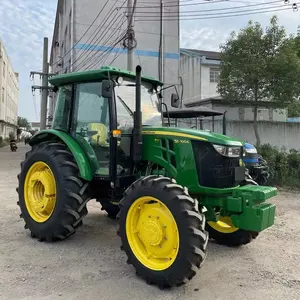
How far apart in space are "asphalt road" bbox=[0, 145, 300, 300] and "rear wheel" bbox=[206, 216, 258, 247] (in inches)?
5.5

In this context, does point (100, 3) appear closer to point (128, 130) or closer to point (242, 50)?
point (242, 50)

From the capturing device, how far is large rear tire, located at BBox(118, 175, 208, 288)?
343 centimetres

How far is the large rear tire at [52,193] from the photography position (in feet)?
15.4

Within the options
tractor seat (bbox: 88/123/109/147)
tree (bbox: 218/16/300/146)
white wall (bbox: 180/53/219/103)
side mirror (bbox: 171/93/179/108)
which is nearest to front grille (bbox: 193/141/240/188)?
tractor seat (bbox: 88/123/109/147)

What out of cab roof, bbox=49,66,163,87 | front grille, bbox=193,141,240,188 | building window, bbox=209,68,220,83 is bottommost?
front grille, bbox=193,141,240,188

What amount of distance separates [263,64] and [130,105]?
10087 mm

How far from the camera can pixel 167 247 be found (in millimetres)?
3707

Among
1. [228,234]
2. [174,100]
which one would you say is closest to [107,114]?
[174,100]

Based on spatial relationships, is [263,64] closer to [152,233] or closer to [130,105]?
[130,105]

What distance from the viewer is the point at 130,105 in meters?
4.73

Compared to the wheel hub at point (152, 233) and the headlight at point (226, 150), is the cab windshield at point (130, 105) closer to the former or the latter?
the headlight at point (226, 150)

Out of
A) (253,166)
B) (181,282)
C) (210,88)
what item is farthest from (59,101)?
(210,88)

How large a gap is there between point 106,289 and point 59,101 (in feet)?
9.95

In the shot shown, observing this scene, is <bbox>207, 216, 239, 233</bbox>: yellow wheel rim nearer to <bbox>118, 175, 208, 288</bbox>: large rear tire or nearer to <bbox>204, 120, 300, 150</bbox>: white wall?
<bbox>118, 175, 208, 288</bbox>: large rear tire
